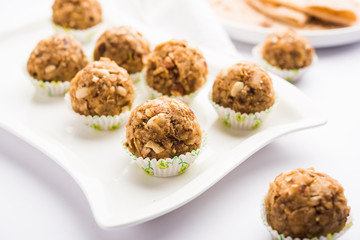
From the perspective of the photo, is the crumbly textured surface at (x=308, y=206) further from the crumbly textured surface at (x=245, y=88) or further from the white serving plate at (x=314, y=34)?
the white serving plate at (x=314, y=34)

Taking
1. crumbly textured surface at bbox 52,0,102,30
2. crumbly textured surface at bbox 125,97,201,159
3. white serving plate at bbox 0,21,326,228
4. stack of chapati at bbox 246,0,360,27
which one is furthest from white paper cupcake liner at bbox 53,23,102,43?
stack of chapati at bbox 246,0,360,27

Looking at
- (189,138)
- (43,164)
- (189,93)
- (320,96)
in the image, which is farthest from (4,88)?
(320,96)

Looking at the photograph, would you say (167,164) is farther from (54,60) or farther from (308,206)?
(54,60)

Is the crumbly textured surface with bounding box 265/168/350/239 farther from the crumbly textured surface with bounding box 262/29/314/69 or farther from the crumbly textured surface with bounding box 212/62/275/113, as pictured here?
the crumbly textured surface with bounding box 262/29/314/69

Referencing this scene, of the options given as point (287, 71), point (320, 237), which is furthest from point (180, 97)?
point (320, 237)

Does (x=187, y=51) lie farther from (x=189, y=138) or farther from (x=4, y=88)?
(x=4, y=88)

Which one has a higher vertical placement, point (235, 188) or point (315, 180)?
point (315, 180)

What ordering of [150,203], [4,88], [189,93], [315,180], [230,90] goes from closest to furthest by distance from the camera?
1. [315,180]
2. [150,203]
3. [230,90]
4. [189,93]
5. [4,88]
